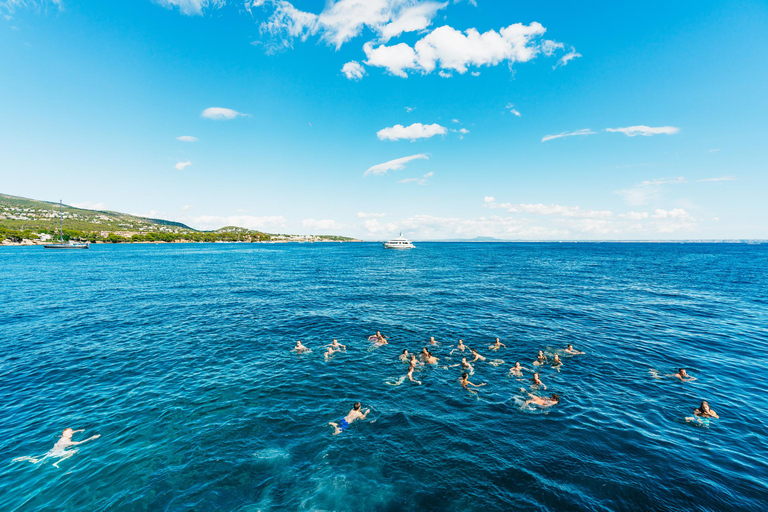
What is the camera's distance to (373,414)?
17.8m

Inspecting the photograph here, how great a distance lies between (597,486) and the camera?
12.8 metres

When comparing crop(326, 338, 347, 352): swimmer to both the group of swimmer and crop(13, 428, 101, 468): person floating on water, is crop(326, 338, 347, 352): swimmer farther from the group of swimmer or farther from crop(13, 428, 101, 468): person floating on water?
crop(13, 428, 101, 468): person floating on water

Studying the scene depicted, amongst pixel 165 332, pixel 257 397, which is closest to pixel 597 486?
pixel 257 397

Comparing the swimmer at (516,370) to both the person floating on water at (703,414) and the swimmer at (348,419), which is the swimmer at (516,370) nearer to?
the person floating on water at (703,414)

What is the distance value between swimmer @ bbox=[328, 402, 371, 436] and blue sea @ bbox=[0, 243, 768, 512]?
0.43 m

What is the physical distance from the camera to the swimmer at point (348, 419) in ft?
54.1

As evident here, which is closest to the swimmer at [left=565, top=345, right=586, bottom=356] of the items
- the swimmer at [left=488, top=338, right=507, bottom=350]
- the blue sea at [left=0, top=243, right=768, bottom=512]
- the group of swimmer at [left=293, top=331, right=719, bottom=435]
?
the group of swimmer at [left=293, top=331, right=719, bottom=435]

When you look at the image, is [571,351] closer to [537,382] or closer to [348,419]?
[537,382]

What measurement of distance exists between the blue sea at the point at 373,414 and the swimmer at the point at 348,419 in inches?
16.9

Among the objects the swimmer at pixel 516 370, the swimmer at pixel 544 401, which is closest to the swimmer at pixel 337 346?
the swimmer at pixel 516 370

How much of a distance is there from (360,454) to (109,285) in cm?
7102

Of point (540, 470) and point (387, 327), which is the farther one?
point (387, 327)

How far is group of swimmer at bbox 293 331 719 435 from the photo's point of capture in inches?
692

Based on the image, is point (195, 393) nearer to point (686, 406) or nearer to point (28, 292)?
point (686, 406)
